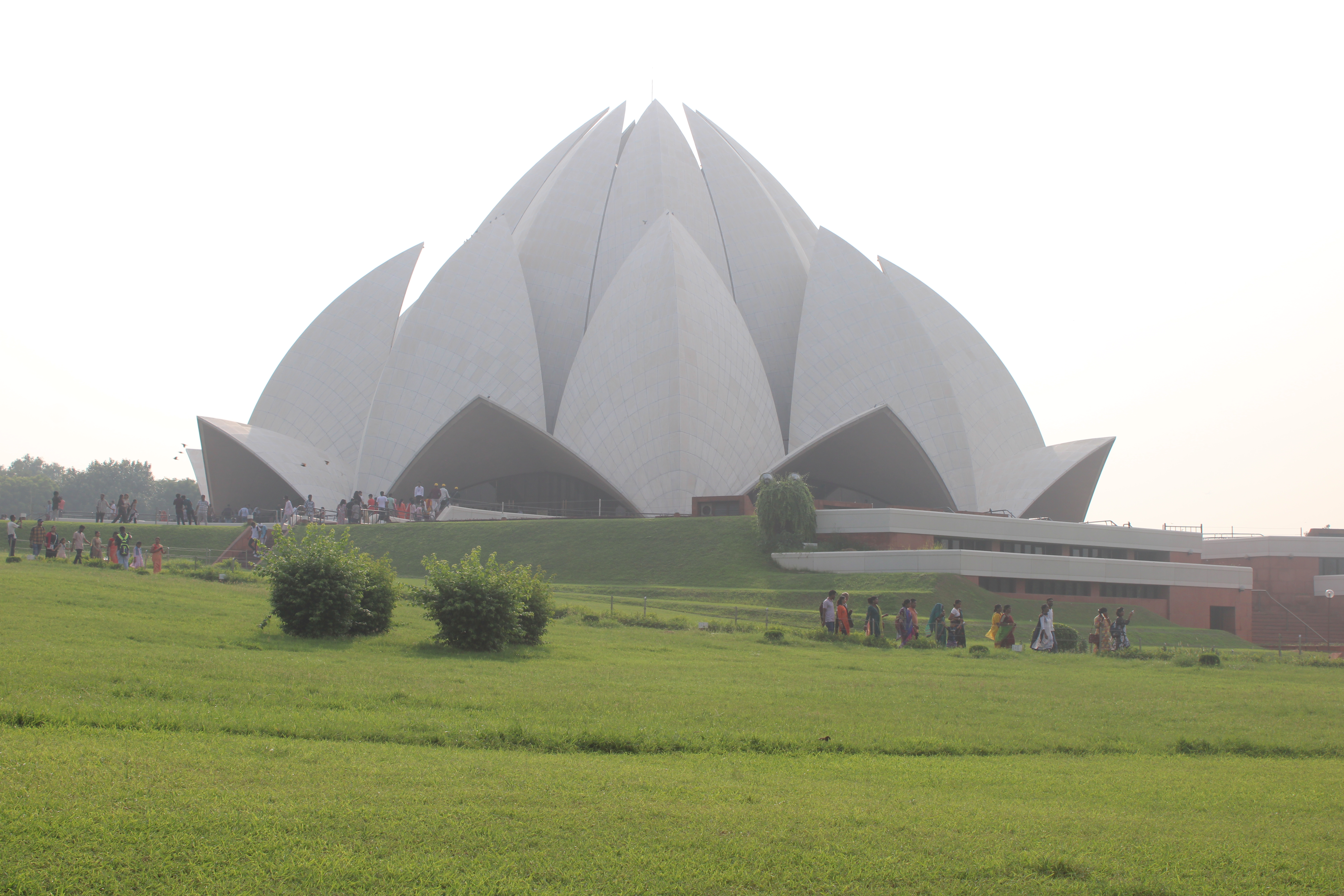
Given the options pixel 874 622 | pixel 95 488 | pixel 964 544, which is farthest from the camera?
pixel 95 488

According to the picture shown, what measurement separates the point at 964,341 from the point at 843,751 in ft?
119

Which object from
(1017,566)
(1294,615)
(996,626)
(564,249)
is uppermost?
(564,249)

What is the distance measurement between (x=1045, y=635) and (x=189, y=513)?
27.8 m

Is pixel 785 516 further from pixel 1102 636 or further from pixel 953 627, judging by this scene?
pixel 1102 636

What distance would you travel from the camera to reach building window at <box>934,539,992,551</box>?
83.4ft

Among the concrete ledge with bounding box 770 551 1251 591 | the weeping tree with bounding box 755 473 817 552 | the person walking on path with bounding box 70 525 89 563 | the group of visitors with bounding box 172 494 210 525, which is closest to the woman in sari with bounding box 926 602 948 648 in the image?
the concrete ledge with bounding box 770 551 1251 591

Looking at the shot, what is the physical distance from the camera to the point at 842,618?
15000 mm

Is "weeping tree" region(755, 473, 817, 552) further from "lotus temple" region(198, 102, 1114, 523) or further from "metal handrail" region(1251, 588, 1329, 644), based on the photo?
"metal handrail" region(1251, 588, 1329, 644)

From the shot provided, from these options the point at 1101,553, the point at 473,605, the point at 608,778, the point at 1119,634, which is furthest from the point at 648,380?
the point at 608,778

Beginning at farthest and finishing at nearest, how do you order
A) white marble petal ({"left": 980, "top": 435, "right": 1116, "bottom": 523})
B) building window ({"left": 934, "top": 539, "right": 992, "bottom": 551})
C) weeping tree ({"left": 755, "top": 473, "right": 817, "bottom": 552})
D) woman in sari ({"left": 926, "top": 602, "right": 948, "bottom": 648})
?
white marble petal ({"left": 980, "top": 435, "right": 1116, "bottom": 523}) → building window ({"left": 934, "top": 539, "right": 992, "bottom": 551}) → weeping tree ({"left": 755, "top": 473, "right": 817, "bottom": 552}) → woman in sari ({"left": 926, "top": 602, "right": 948, "bottom": 648})

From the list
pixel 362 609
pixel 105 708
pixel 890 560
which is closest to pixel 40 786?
pixel 105 708

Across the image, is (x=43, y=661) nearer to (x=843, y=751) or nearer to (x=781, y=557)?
(x=843, y=751)

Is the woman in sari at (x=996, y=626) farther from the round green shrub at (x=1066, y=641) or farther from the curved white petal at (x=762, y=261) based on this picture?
the curved white petal at (x=762, y=261)

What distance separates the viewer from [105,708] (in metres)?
5.87
